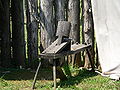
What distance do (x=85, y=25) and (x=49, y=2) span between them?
995 mm

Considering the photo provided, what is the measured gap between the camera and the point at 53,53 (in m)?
6.06

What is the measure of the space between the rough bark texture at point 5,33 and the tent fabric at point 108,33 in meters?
2.05

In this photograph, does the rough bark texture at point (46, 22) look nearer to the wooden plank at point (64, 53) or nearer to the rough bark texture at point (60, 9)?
the rough bark texture at point (60, 9)

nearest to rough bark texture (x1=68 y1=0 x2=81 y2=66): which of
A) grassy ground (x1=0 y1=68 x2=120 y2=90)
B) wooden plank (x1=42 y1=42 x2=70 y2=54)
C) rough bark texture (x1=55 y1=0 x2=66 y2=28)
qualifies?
rough bark texture (x1=55 y1=0 x2=66 y2=28)

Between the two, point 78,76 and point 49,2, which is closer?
point 78,76

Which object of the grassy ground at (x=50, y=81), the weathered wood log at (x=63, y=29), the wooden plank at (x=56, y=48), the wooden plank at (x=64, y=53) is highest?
the weathered wood log at (x=63, y=29)

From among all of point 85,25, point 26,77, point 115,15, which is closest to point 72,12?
point 85,25

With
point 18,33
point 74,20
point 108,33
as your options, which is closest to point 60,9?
point 74,20

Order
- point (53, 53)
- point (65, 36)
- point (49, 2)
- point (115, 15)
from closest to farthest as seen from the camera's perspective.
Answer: point (53, 53)
point (65, 36)
point (115, 15)
point (49, 2)

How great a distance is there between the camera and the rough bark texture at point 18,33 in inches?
306

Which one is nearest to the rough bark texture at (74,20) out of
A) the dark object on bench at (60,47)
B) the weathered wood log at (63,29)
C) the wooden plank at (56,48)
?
the dark object on bench at (60,47)

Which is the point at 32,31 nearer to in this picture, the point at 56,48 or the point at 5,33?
the point at 5,33

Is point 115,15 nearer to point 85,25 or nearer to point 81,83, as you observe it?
point 85,25

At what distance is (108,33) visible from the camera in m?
7.10
